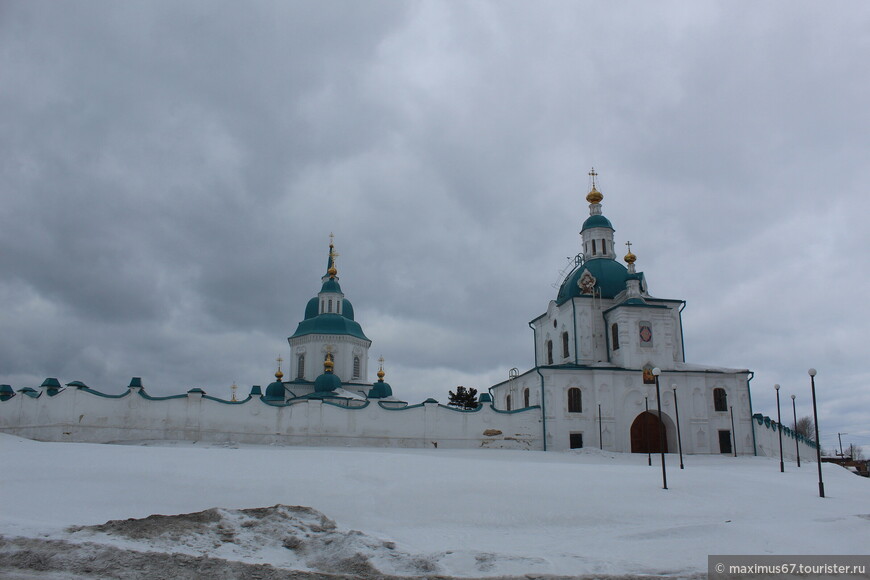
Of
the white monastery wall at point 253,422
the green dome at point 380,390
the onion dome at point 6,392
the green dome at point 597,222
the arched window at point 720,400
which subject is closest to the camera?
the white monastery wall at point 253,422

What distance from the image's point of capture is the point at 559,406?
30438mm

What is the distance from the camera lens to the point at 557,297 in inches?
1487

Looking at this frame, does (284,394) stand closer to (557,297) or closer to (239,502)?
(557,297)

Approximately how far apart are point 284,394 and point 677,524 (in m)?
32.6

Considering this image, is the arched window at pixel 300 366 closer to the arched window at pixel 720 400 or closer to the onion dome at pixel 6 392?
the onion dome at pixel 6 392

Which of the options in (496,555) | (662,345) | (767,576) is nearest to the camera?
(767,576)

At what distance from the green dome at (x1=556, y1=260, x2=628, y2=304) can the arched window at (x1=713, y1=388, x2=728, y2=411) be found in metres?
6.93

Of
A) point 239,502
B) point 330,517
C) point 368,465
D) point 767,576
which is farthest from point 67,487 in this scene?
point 767,576

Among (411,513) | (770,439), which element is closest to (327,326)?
(770,439)

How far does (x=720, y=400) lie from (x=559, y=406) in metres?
8.21

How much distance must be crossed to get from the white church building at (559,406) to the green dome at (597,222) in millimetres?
76

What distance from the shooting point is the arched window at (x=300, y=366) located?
4612 cm

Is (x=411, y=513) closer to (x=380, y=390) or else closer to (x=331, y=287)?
(x=380, y=390)

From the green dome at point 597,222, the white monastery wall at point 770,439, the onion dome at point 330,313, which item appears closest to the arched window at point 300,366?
the onion dome at point 330,313
